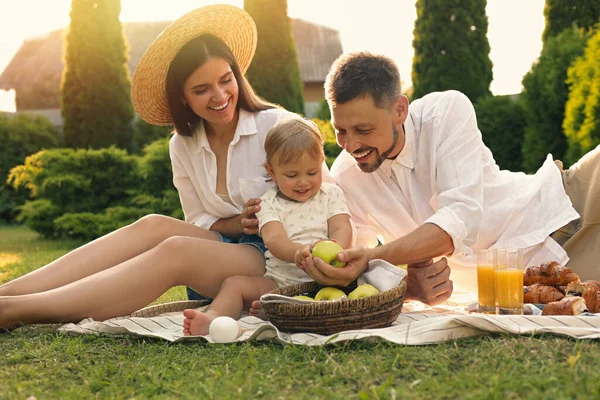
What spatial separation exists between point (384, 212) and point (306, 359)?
Answer: 1.40 m

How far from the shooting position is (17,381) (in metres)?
2.55

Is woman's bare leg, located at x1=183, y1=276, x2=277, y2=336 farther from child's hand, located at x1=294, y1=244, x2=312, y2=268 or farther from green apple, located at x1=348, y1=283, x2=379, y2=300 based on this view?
green apple, located at x1=348, y1=283, x2=379, y2=300

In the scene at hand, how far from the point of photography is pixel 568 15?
988 cm

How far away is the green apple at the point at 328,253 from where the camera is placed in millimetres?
3018

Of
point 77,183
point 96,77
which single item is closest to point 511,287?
point 77,183

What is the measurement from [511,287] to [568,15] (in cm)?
783

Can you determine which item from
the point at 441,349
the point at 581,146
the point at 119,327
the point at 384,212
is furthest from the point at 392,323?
the point at 581,146

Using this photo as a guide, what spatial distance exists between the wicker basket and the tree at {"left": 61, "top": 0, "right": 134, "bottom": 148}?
35.6 ft

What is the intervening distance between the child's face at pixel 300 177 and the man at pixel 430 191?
7.6 inches

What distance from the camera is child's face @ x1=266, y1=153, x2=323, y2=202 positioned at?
335cm

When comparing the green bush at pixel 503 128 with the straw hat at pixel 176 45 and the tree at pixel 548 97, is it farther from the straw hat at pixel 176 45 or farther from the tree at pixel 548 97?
the straw hat at pixel 176 45

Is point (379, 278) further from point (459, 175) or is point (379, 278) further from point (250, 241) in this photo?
point (250, 241)

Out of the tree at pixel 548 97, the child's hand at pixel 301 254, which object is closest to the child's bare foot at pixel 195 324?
the child's hand at pixel 301 254

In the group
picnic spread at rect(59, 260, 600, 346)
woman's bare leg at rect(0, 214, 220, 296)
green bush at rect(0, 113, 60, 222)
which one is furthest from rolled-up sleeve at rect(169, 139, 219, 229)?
green bush at rect(0, 113, 60, 222)
